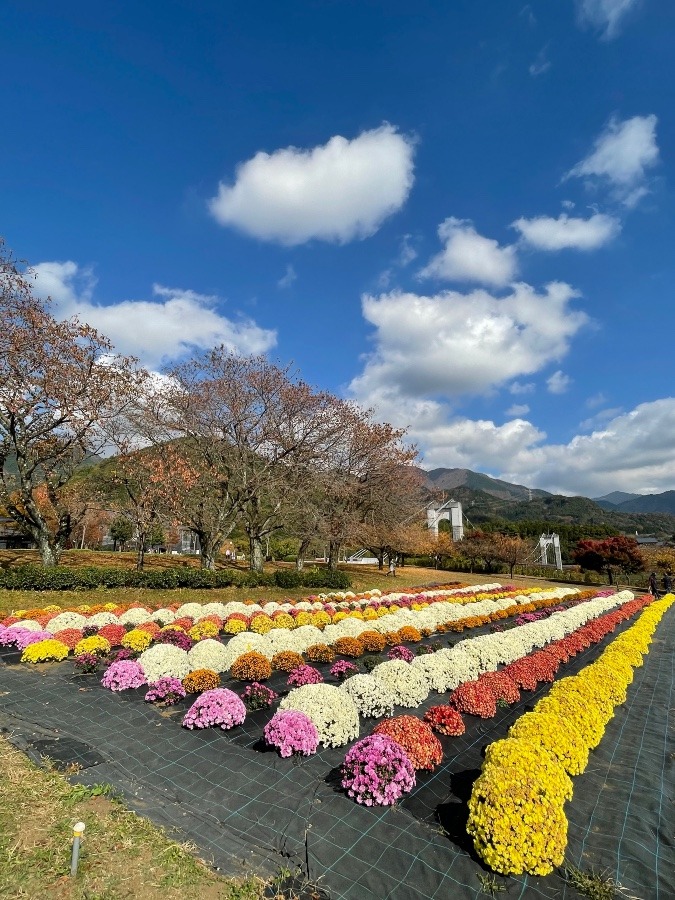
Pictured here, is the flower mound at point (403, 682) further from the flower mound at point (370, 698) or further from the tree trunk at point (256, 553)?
the tree trunk at point (256, 553)

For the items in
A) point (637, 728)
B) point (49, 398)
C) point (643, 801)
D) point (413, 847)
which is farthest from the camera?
point (49, 398)

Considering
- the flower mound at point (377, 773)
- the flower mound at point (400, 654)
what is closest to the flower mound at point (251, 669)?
the flower mound at point (400, 654)

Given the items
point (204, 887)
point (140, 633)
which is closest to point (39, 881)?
point (204, 887)

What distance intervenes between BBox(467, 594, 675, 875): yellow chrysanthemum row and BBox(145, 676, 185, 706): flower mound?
5.54 metres

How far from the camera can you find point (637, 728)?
7.73 metres

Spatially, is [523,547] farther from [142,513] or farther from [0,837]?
[0,837]

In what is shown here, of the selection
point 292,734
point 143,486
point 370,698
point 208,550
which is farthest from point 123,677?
point 143,486

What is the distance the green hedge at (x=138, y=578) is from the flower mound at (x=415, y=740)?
51.0 feet

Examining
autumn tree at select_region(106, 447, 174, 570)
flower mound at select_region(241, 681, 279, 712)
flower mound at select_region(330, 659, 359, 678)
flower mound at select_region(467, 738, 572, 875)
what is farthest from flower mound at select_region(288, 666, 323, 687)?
autumn tree at select_region(106, 447, 174, 570)

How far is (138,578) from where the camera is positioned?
62.0 ft

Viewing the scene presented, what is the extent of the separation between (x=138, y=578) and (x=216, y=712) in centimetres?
1371

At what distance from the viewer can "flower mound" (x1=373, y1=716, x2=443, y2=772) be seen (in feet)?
19.2

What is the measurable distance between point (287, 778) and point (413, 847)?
1862mm

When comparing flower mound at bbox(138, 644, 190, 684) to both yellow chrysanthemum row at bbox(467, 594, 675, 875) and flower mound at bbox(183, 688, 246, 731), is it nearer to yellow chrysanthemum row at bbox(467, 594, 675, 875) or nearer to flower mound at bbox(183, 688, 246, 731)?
flower mound at bbox(183, 688, 246, 731)
